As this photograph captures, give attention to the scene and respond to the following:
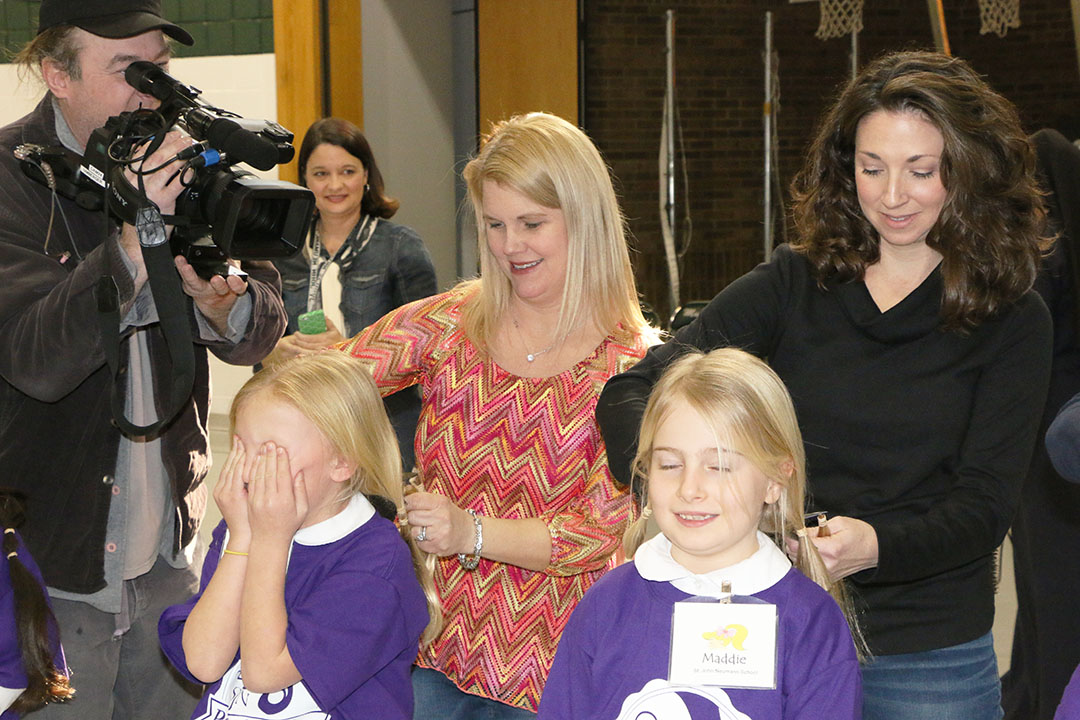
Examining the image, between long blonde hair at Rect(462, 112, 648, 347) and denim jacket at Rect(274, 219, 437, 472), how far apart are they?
6.30 ft

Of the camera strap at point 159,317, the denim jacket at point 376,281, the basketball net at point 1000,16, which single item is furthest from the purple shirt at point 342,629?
the basketball net at point 1000,16

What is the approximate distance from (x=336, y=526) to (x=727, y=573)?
586 millimetres

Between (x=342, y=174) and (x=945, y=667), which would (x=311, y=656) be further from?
(x=342, y=174)

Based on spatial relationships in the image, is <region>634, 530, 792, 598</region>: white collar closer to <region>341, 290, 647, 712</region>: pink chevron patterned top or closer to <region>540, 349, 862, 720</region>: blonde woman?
<region>540, 349, 862, 720</region>: blonde woman

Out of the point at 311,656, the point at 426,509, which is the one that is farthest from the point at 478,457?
the point at 311,656

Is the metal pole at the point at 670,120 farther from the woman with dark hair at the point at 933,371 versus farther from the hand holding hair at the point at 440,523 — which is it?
the hand holding hair at the point at 440,523

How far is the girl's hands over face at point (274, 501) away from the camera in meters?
1.58

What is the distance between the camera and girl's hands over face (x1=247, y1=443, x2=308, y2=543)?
5.17ft

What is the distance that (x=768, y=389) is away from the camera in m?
1.52

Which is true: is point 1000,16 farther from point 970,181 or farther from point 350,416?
point 350,416

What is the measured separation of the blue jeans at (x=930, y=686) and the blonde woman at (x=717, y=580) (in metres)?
0.13

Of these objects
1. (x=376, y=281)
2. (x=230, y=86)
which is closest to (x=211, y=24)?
(x=230, y=86)

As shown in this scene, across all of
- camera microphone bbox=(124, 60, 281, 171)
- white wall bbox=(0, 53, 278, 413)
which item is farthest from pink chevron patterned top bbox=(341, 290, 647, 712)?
white wall bbox=(0, 53, 278, 413)

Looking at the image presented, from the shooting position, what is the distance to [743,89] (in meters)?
8.27
